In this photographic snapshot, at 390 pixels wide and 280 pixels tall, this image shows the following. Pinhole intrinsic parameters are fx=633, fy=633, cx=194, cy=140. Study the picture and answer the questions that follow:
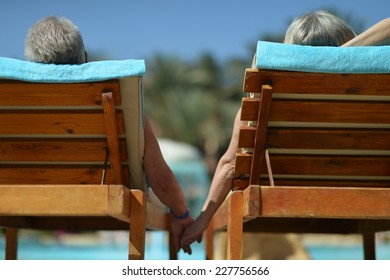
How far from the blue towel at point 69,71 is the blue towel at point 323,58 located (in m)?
0.54

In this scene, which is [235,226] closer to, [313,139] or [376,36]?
[313,139]

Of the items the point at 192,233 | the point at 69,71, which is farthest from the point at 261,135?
the point at 192,233

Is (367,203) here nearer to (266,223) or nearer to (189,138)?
(266,223)

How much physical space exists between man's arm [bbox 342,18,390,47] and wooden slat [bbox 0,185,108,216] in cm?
133

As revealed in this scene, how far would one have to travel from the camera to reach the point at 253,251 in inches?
273

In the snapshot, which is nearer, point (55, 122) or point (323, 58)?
point (323, 58)

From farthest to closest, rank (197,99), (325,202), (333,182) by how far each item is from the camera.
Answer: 1. (197,99)
2. (333,182)
3. (325,202)

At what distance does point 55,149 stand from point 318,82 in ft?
4.23

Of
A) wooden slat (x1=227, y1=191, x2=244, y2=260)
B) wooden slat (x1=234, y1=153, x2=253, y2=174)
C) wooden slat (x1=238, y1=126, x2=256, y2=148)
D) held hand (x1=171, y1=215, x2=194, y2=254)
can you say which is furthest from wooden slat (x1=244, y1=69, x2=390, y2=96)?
held hand (x1=171, y1=215, x2=194, y2=254)

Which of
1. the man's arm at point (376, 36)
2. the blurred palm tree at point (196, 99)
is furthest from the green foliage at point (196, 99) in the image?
the man's arm at point (376, 36)

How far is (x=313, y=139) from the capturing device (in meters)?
2.94

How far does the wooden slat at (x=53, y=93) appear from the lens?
278 cm
